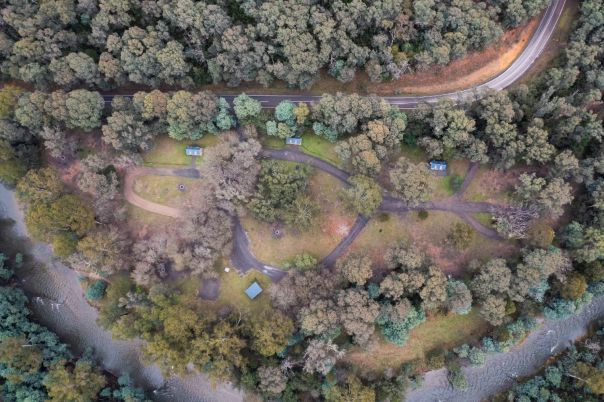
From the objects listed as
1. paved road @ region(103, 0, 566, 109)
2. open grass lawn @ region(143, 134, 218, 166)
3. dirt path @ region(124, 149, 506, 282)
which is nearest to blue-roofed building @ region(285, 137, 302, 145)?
dirt path @ region(124, 149, 506, 282)

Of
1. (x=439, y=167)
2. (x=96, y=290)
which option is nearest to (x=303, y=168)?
(x=439, y=167)

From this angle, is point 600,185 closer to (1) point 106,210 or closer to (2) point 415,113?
(2) point 415,113

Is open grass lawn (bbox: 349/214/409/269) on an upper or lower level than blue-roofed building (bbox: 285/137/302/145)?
lower

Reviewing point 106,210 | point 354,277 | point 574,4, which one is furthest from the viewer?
point 574,4

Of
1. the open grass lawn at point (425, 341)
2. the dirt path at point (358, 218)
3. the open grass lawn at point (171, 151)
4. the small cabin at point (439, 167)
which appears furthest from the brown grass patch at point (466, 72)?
the open grass lawn at point (425, 341)

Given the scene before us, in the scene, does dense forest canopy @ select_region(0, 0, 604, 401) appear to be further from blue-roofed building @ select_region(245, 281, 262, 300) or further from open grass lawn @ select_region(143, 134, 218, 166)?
open grass lawn @ select_region(143, 134, 218, 166)

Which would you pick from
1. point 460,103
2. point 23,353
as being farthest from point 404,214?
point 23,353
